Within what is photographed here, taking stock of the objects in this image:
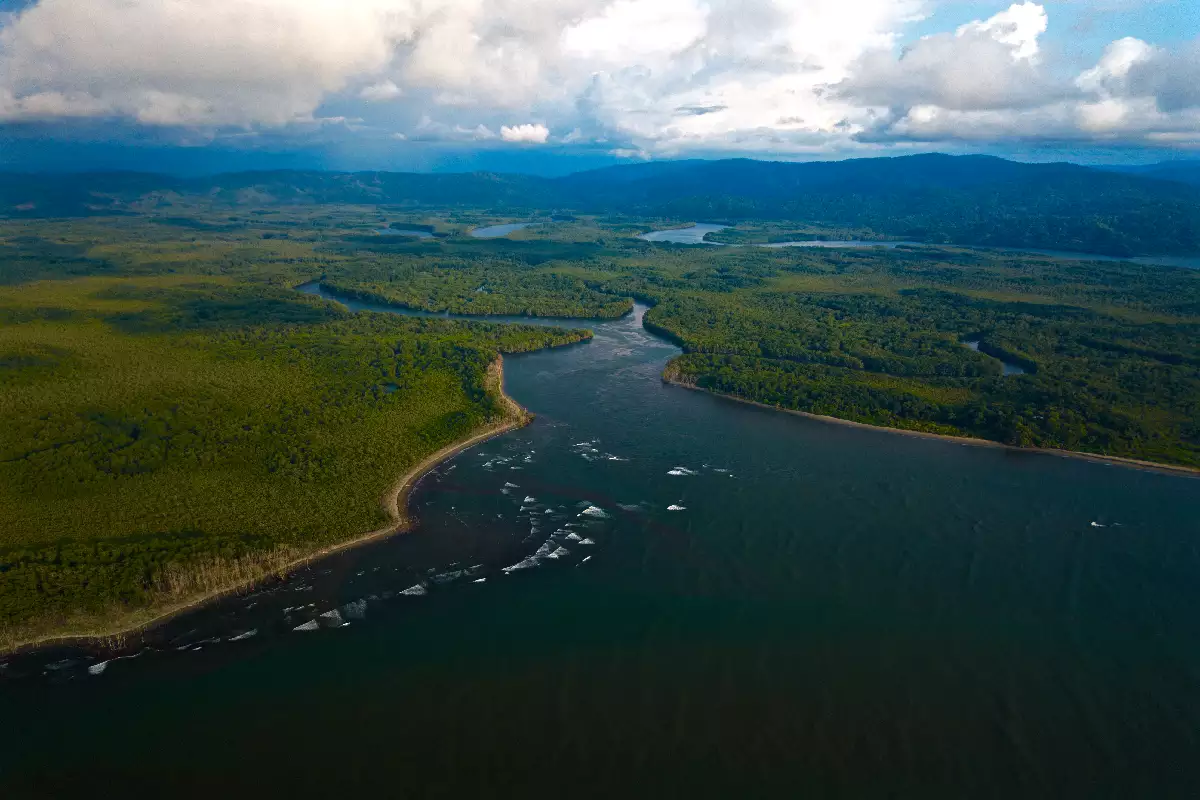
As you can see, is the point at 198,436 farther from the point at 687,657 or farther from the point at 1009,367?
the point at 1009,367

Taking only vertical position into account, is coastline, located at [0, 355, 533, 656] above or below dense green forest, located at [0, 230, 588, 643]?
below

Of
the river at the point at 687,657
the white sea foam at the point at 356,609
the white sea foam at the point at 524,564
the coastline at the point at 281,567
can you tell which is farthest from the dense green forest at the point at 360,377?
the white sea foam at the point at 524,564

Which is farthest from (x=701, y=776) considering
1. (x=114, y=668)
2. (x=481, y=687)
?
(x=114, y=668)

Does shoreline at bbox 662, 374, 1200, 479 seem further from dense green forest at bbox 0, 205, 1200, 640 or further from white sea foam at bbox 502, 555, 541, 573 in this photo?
white sea foam at bbox 502, 555, 541, 573

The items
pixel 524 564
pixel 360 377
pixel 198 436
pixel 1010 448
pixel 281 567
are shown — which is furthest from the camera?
pixel 360 377

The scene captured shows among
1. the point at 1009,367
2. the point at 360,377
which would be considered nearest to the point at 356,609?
the point at 360,377

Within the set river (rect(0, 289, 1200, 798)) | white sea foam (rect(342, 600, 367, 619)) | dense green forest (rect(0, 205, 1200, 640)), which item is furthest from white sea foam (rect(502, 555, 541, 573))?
dense green forest (rect(0, 205, 1200, 640))

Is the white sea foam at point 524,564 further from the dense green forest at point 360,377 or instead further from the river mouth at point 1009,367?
the river mouth at point 1009,367
